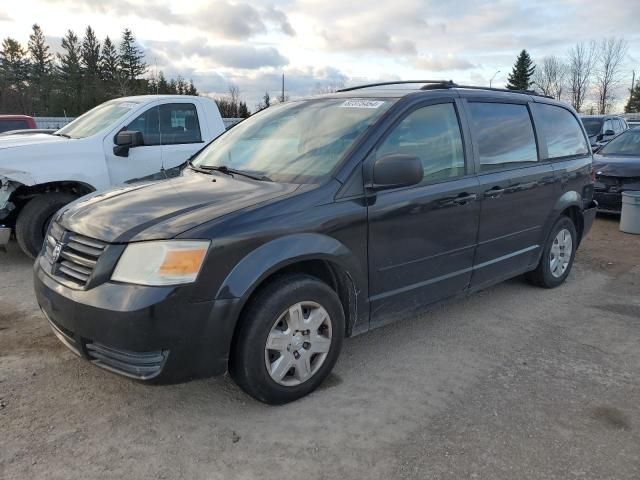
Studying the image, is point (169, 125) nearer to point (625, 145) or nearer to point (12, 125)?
point (12, 125)

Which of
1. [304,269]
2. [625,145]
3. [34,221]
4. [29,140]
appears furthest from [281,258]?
[625,145]

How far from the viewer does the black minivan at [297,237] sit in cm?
270

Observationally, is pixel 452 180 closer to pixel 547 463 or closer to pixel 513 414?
pixel 513 414

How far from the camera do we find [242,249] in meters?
2.80

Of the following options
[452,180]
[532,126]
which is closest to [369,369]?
[452,180]

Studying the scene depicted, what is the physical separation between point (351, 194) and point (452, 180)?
39.8 inches

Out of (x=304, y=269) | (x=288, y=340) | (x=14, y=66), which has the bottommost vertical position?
(x=288, y=340)

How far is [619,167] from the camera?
8695mm

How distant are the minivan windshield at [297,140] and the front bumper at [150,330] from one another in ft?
3.57

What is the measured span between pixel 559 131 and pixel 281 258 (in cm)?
363

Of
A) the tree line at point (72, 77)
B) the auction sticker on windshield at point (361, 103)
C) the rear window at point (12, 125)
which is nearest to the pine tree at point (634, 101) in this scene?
the tree line at point (72, 77)

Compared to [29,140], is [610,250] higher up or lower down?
lower down

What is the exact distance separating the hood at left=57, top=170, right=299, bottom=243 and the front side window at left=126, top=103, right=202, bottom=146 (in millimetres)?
3176

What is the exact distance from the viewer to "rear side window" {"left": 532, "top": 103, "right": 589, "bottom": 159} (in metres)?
5.00
